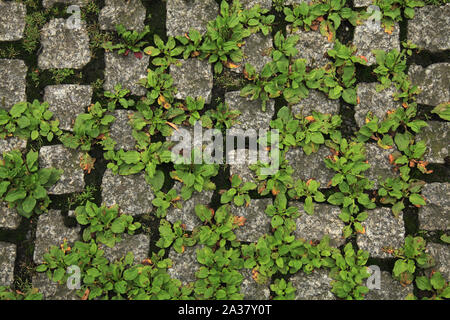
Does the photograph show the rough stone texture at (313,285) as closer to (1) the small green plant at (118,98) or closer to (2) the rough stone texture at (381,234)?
(2) the rough stone texture at (381,234)

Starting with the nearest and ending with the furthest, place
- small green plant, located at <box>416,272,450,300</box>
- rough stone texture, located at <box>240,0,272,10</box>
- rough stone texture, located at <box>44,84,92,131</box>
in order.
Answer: small green plant, located at <box>416,272,450,300</box>, rough stone texture, located at <box>44,84,92,131</box>, rough stone texture, located at <box>240,0,272,10</box>

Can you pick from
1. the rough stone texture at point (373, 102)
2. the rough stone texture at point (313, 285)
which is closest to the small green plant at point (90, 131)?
the rough stone texture at point (313, 285)

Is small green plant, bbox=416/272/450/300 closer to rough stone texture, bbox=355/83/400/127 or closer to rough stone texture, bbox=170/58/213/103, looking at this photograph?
rough stone texture, bbox=355/83/400/127

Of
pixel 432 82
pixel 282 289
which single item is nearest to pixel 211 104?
pixel 282 289

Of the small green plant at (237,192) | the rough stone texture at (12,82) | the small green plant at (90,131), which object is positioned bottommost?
the small green plant at (237,192)

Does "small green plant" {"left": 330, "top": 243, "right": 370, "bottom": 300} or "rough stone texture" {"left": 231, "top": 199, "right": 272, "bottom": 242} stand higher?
"rough stone texture" {"left": 231, "top": 199, "right": 272, "bottom": 242}

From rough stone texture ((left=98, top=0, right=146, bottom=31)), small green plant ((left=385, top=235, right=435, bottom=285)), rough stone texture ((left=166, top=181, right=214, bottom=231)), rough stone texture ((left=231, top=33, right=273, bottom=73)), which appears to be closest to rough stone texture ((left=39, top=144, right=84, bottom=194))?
rough stone texture ((left=166, top=181, right=214, bottom=231))

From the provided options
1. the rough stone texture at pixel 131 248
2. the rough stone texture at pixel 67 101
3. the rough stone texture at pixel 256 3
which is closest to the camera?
the rough stone texture at pixel 131 248
